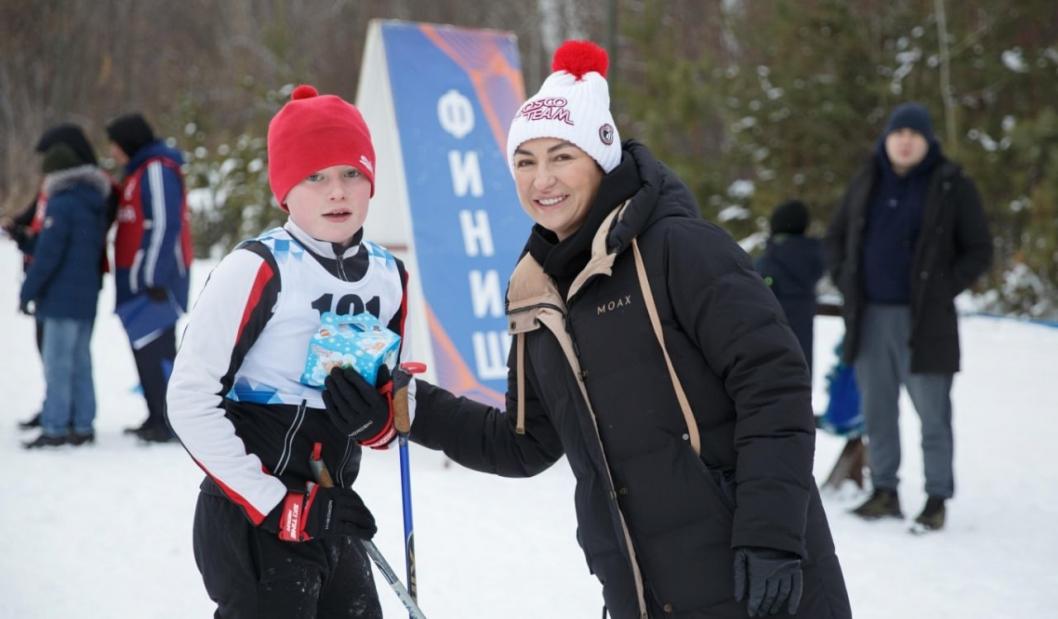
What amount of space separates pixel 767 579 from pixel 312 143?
140 centimetres

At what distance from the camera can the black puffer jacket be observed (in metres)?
1.99

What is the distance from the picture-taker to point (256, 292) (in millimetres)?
2248

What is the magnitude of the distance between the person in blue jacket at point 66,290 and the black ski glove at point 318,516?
15.2 feet

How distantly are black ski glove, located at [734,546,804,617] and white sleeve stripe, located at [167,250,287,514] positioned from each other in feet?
3.27

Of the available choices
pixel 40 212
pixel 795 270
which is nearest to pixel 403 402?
pixel 795 270

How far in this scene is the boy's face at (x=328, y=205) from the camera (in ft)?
7.86

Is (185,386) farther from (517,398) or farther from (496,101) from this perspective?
(496,101)

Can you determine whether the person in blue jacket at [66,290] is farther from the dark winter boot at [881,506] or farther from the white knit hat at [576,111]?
the white knit hat at [576,111]

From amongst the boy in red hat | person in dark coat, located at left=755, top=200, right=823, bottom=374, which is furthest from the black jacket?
the boy in red hat

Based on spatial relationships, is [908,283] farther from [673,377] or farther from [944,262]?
[673,377]

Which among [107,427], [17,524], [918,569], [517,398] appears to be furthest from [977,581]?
[107,427]

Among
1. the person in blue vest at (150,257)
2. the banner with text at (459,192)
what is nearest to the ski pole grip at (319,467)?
the banner with text at (459,192)

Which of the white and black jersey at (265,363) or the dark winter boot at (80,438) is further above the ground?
the white and black jersey at (265,363)

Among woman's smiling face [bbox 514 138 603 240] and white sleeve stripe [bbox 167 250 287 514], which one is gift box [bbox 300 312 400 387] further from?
woman's smiling face [bbox 514 138 603 240]
